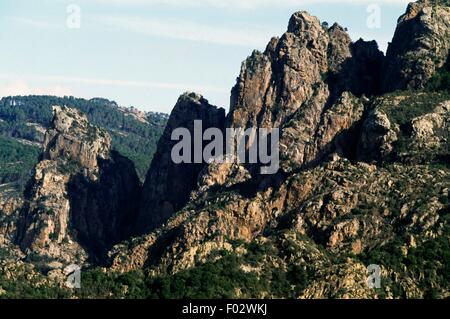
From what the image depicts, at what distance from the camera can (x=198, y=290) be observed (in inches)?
7785
